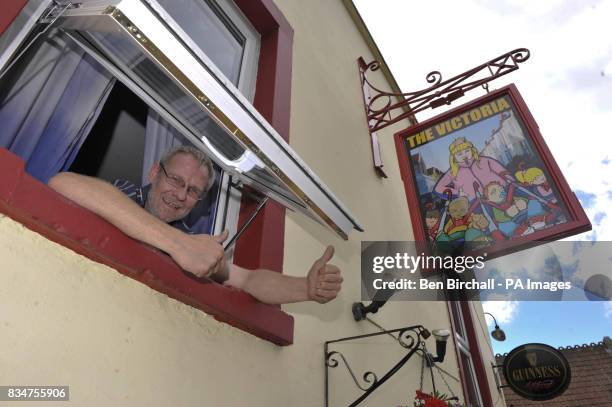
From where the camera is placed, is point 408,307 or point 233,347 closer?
point 233,347

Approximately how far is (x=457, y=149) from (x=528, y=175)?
2.09 ft

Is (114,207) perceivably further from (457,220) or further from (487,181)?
(487,181)

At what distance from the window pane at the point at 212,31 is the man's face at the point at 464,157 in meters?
2.02

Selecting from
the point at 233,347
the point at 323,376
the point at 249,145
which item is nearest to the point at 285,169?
the point at 249,145

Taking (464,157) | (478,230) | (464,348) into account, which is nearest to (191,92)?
(478,230)

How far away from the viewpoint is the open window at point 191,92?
34.0 inches

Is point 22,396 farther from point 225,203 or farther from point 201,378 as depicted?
point 225,203

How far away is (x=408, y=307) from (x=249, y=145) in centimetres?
303

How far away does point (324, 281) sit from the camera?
152 centimetres

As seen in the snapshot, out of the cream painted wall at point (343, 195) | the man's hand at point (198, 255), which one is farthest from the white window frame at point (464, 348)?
the man's hand at point (198, 255)

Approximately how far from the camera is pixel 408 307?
3729 mm

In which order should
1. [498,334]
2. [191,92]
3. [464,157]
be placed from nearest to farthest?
[191,92] → [464,157] → [498,334]

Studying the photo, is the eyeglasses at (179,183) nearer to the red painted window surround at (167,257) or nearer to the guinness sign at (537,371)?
the red painted window surround at (167,257)

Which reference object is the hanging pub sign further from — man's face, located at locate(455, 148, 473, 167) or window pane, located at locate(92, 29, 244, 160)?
window pane, located at locate(92, 29, 244, 160)
